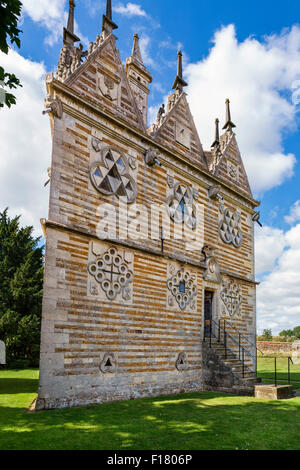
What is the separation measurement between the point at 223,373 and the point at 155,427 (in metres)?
7.03

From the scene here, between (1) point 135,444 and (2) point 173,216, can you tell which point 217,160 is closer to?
(2) point 173,216

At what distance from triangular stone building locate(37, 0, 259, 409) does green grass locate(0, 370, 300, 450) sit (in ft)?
4.10

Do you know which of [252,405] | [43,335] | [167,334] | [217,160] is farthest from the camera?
[217,160]

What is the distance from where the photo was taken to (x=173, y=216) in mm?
15266

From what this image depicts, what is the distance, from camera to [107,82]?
13547 millimetres

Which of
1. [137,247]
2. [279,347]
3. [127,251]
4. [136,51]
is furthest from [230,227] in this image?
[279,347]

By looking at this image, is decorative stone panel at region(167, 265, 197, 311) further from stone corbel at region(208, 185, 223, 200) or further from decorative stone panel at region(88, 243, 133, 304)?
A: stone corbel at region(208, 185, 223, 200)

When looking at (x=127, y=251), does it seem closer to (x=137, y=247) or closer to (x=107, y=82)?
(x=137, y=247)

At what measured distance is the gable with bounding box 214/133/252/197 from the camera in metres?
19.4

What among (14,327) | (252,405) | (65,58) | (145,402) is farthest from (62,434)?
(14,327)

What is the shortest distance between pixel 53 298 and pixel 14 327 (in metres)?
14.8

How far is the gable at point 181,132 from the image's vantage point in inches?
628

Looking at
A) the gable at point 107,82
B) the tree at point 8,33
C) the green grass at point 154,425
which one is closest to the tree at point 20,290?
the green grass at point 154,425

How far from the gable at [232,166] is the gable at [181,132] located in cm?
177
